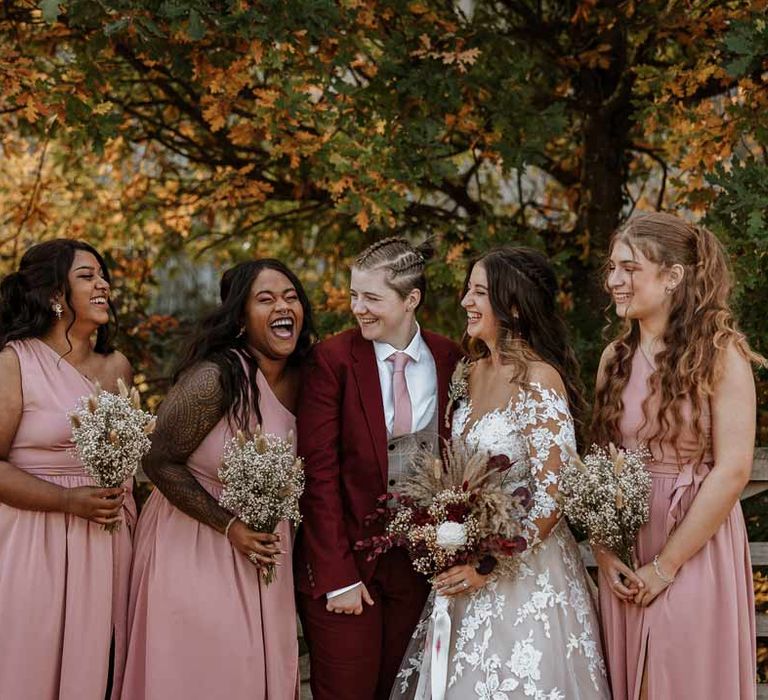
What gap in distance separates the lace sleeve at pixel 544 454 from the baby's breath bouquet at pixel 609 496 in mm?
176

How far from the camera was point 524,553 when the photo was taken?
12.3ft

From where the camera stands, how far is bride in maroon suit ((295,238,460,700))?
396 centimetres

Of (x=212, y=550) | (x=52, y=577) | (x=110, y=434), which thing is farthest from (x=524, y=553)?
(x=52, y=577)

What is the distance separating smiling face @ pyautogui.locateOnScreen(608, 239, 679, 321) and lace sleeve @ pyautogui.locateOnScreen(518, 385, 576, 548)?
1.42ft

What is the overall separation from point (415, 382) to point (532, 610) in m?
1.02

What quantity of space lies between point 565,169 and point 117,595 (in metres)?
4.71

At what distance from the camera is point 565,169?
7453 millimetres

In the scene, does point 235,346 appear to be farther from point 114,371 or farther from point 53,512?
point 53,512

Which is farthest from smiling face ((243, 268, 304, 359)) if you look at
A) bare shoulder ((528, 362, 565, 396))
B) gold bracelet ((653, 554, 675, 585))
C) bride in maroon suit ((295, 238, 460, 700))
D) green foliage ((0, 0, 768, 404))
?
gold bracelet ((653, 554, 675, 585))

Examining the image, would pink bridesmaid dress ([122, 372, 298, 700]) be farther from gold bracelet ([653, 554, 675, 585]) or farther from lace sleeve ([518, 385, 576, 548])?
gold bracelet ([653, 554, 675, 585])

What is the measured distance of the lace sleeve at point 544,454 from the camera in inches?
146

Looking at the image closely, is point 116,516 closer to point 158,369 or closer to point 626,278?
point 626,278

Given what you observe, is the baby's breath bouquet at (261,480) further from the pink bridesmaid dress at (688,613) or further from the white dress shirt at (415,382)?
the pink bridesmaid dress at (688,613)
